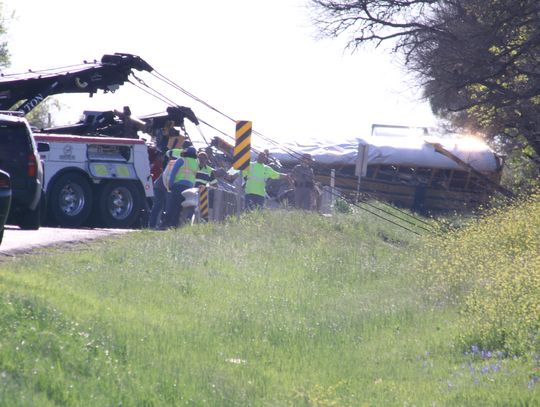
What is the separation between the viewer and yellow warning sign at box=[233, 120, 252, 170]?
72.0ft

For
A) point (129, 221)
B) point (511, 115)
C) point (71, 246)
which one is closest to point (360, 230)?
point (129, 221)

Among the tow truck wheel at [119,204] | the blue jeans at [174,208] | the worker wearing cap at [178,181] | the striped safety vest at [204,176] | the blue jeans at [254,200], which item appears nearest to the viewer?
the tow truck wheel at [119,204]

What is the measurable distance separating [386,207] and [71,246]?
16.4 metres

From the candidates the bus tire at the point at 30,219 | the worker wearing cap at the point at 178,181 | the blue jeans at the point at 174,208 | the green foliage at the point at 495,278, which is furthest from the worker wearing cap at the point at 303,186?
the bus tire at the point at 30,219

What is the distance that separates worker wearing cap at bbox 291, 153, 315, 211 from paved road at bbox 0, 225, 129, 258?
9.40 m

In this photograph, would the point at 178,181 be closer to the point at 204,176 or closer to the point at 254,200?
the point at 204,176

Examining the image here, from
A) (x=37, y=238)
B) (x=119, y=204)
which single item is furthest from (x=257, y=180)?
(x=37, y=238)

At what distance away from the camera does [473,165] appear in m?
41.0

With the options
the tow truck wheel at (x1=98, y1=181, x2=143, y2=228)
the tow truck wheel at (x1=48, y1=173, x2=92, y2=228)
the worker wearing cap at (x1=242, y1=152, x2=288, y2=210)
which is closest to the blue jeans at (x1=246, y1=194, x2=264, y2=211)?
the worker wearing cap at (x1=242, y1=152, x2=288, y2=210)

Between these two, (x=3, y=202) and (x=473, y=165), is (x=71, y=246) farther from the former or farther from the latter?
(x=473, y=165)

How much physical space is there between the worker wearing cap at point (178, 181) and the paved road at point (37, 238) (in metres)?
2.63

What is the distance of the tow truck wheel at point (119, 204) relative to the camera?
72.4 feet

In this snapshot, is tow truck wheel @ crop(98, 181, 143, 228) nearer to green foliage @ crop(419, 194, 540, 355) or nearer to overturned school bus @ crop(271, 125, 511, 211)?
green foliage @ crop(419, 194, 540, 355)

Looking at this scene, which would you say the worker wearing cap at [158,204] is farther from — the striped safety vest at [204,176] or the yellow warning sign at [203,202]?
the striped safety vest at [204,176]
